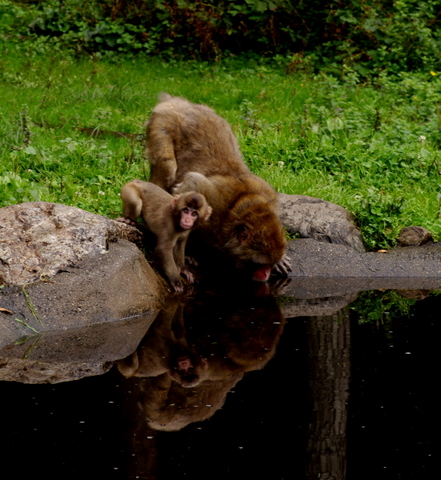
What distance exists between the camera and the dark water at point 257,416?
14.1 feet

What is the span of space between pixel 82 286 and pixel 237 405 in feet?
6.07

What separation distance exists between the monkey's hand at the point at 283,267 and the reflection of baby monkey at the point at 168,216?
2.49 ft

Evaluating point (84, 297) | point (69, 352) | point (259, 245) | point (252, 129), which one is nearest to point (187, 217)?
point (259, 245)

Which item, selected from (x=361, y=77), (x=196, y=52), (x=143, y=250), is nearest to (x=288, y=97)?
(x=361, y=77)

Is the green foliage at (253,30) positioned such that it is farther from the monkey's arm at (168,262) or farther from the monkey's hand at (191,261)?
the monkey's arm at (168,262)

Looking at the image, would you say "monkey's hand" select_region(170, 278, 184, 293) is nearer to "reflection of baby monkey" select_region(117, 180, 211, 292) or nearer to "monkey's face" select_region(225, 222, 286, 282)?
"reflection of baby monkey" select_region(117, 180, 211, 292)

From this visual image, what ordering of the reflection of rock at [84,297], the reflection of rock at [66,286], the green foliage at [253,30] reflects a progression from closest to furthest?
the reflection of rock at [66,286] < the reflection of rock at [84,297] < the green foliage at [253,30]

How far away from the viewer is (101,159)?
30.1 ft

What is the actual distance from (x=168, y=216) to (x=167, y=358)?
1.68 m

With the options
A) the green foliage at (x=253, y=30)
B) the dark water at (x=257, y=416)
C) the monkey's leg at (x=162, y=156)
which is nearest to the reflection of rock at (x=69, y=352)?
the dark water at (x=257, y=416)

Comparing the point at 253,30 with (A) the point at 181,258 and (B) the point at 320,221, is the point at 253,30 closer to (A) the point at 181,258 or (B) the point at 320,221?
(B) the point at 320,221

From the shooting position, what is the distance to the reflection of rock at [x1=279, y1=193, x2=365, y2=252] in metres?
8.23

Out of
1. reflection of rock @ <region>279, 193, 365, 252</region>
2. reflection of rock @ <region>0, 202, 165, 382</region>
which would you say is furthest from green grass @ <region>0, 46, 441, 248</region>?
reflection of rock @ <region>0, 202, 165, 382</region>

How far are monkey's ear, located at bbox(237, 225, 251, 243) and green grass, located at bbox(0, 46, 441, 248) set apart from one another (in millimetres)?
1401
